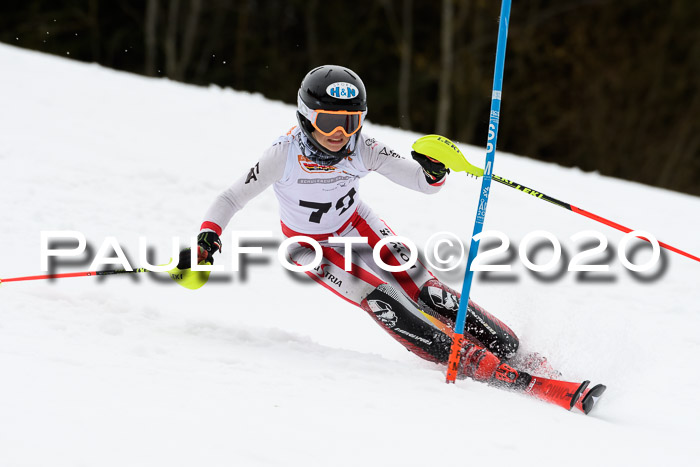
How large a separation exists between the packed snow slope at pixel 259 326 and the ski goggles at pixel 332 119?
1.12m

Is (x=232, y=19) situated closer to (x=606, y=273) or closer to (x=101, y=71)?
(x=101, y=71)

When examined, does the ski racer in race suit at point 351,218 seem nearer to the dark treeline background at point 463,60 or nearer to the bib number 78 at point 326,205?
the bib number 78 at point 326,205

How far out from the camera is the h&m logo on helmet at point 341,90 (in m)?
3.37

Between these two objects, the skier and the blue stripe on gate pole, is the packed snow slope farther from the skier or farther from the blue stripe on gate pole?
the blue stripe on gate pole

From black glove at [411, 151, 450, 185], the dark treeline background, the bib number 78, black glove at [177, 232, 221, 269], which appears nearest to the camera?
black glove at [177, 232, 221, 269]

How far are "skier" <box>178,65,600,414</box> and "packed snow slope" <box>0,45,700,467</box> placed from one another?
0.77 feet

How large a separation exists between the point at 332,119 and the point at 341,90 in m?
0.15

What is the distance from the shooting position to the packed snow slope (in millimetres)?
2248

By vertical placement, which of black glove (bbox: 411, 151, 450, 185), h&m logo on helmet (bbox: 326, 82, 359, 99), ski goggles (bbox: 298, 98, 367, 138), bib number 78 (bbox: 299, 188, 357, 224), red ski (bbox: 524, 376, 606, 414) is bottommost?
red ski (bbox: 524, 376, 606, 414)

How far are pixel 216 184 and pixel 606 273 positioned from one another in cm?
371

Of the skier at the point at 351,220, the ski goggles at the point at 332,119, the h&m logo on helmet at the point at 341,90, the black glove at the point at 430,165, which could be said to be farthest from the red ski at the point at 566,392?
the h&m logo on helmet at the point at 341,90

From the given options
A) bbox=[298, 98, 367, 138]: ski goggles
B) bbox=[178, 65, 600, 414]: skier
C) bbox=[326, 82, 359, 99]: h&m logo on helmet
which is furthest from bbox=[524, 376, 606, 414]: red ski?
bbox=[326, 82, 359, 99]: h&m logo on helmet

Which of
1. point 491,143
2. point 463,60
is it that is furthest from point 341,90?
point 463,60

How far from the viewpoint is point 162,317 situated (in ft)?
12.1
